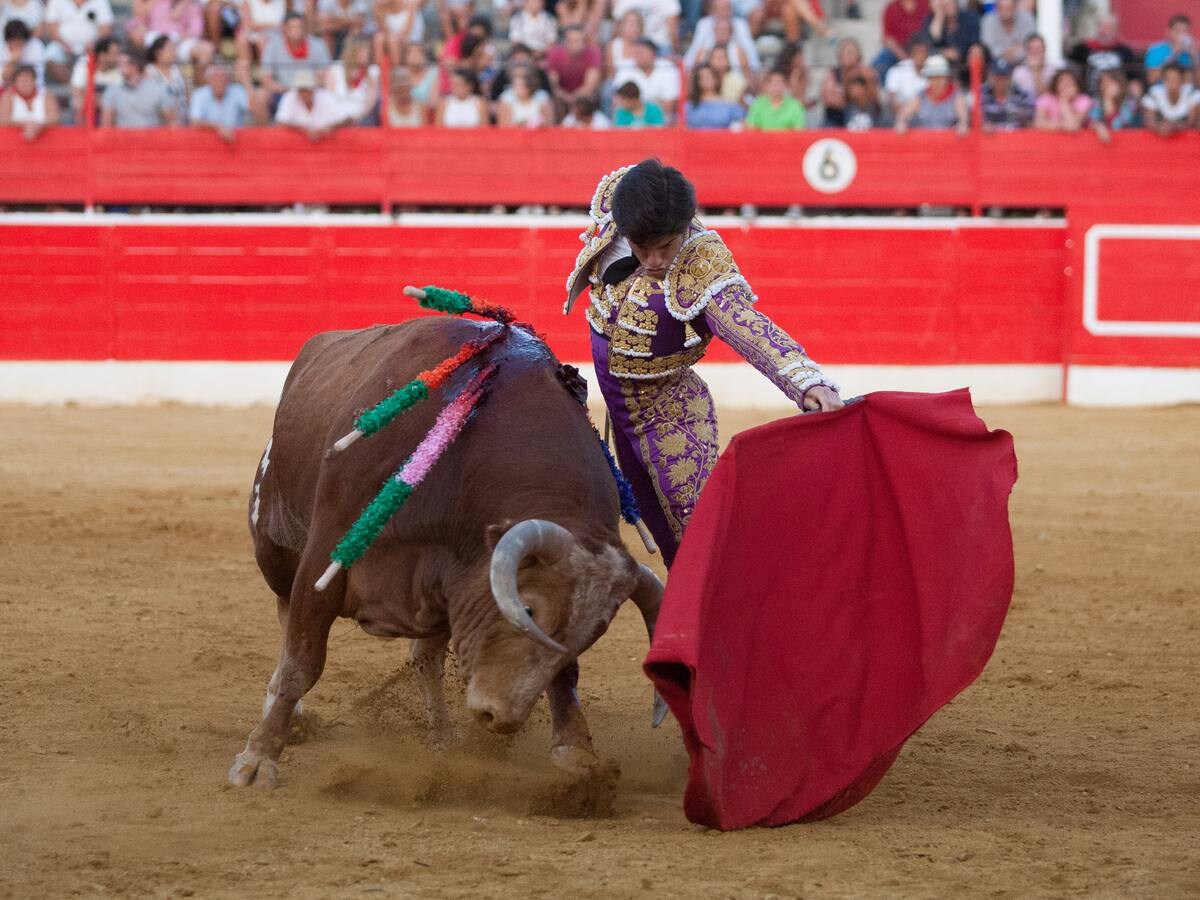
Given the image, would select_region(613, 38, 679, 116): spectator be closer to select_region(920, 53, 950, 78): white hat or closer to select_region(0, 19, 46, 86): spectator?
select_region(920, 53, 950, 78): white hat

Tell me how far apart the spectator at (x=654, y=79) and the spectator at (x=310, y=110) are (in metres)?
1.82

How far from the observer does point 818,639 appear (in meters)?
3.18

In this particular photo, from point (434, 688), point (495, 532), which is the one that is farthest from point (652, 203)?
point (434, 688)

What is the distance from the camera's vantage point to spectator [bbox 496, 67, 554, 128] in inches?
420

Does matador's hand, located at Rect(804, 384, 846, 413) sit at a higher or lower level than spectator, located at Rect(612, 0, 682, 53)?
lower

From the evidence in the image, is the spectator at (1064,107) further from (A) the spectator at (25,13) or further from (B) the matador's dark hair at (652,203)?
(B) the matador's dark hair at (652,203)

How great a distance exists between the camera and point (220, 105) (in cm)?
1066

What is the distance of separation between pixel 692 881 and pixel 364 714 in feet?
4.95

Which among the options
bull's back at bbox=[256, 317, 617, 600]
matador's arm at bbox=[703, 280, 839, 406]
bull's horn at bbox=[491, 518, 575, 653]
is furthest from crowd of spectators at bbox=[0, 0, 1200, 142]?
bull's horn at bbox=[491, 518, 575, 653]

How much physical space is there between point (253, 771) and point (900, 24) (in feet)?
30.1

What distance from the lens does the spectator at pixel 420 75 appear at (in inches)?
428

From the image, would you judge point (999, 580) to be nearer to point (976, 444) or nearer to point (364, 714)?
point (976, 444)

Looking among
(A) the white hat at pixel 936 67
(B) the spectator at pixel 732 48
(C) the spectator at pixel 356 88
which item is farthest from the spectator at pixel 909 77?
(C) the spectator at pixel 356 88

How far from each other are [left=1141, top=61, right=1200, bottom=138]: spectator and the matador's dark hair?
8318mm
